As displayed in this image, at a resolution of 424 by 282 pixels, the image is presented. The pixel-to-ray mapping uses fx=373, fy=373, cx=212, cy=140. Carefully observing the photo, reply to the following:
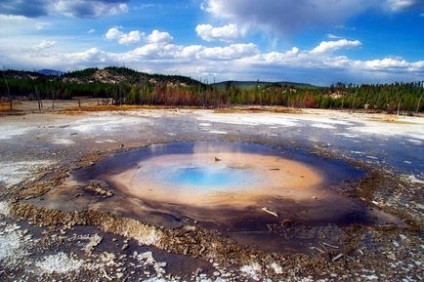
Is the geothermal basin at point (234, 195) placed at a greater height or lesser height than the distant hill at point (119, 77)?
lesser

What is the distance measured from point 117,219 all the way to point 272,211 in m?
3.95

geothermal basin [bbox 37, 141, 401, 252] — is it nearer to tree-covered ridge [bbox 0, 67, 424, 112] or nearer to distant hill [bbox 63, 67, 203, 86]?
tree-covered ridge [bbox 0, 67, 424, 112]

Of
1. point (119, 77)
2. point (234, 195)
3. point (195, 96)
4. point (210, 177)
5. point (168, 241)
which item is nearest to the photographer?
point (168, 241)

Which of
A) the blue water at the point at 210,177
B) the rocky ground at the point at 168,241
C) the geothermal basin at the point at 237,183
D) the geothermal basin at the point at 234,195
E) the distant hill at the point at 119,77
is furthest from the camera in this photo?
the distant hill at the point at 119,77

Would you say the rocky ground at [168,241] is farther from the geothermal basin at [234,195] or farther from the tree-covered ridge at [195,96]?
the tree-covered ridge at [195,96]

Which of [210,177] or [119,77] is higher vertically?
[119,77]

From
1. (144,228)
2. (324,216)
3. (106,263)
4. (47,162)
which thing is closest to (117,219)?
(144,228)

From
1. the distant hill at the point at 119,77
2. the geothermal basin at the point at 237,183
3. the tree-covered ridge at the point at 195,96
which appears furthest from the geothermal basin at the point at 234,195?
the distant hill at the point at 119,77

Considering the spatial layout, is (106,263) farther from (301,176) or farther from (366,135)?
(366,135)

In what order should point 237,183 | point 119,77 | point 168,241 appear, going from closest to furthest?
point 168,241 → point 237,183 → point 119,77

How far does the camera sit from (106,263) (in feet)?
22.9

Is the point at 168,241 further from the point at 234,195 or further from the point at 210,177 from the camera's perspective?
the point at 210,177

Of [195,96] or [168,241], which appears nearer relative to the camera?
[168,241]

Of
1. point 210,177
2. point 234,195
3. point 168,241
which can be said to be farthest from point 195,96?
point 168,241
